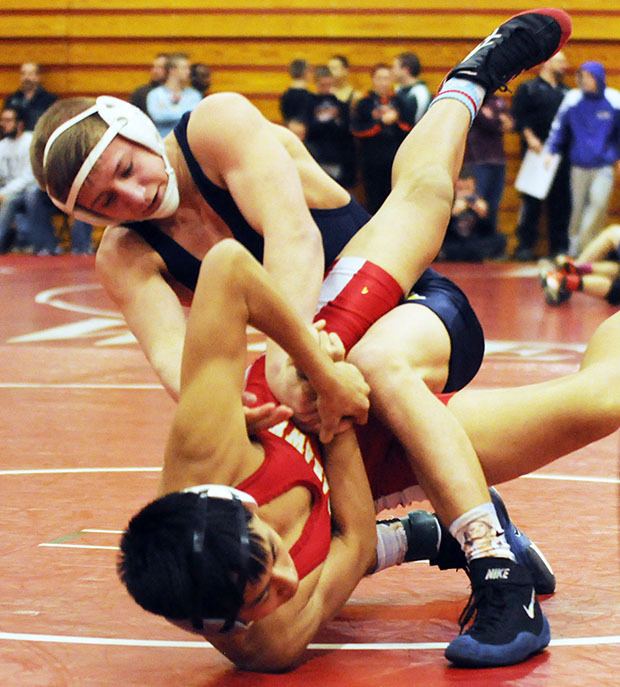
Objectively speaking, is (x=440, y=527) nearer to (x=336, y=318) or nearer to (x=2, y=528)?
(x=336, y=318)

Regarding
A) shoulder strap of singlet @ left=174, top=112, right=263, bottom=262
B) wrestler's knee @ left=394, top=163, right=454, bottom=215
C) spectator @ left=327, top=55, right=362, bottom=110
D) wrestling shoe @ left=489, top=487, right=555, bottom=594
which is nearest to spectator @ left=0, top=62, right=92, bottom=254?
spectator @ left=327, top=55, right=362, bottom=110

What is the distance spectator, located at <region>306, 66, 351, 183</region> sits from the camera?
40.5 feet

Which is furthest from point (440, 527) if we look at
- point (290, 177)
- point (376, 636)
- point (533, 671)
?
point (290, 177)

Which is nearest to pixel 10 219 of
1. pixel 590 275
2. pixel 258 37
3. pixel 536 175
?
pixel 258 37

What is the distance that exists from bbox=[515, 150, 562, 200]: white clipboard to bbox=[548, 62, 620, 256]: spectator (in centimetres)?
18

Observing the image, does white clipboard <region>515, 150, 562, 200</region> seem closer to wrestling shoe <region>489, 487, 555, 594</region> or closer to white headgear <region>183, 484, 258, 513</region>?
wrestling shoe <region>489, 487, 555, 594</region>

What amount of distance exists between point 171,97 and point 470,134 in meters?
2.56

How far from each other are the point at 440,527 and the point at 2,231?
34.9ft

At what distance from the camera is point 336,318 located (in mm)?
3518

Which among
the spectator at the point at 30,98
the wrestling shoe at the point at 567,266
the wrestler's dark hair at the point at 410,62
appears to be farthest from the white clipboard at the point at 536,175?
the spectator at the point at 30,98

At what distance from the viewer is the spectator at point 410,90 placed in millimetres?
11836

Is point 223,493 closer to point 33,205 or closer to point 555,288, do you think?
point 555,288

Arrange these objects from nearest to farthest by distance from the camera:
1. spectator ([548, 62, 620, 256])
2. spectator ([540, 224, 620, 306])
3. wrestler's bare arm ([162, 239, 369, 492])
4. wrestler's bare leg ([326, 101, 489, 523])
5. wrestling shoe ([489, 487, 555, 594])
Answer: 1. wrestler's bare arm ([162, 239, 369, 492])
2. wrestler's bare leg ([326, 101, 489, 523])
3. wrestling shoe ([489, 487, 555, 594])
4. spectator ([540, 224, 620, 306])
5. spectator ([548, 62, 620, 256])

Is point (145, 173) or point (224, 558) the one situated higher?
point (145, 173)
